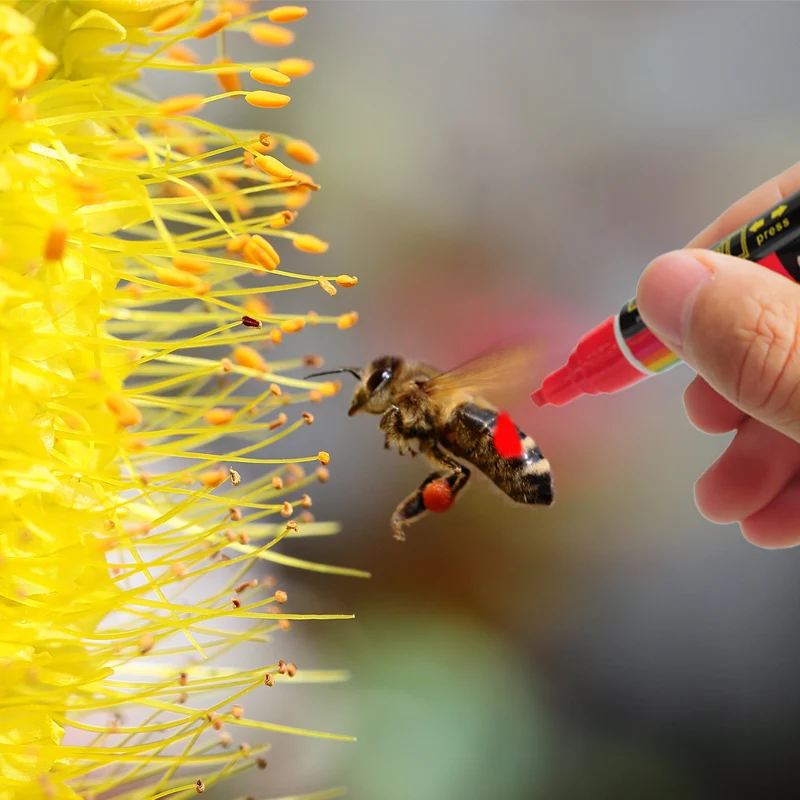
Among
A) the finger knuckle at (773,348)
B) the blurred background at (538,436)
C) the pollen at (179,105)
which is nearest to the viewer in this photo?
the finger knuckle at (773,348)

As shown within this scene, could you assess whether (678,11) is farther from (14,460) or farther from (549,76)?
(14,460)

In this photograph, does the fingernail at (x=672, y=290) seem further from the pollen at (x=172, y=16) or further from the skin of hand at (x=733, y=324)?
the pollen at (x=172, y=16)

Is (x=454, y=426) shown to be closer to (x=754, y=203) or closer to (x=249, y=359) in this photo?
(x=249, y=359)

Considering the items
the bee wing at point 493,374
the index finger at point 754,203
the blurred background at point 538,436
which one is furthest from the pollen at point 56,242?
the blurred background at point 538,436

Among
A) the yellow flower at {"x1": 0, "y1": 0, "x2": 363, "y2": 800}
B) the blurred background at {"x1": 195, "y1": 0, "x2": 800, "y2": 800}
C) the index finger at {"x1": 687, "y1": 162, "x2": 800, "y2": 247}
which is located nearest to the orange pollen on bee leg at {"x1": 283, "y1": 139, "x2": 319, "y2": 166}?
the yellow flower at {"x1": 0, "y1": 0, "x2": 363, "y2": 800}

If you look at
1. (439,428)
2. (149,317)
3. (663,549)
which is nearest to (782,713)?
(663,549)

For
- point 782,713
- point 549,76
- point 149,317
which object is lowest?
point 782,713
